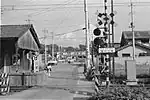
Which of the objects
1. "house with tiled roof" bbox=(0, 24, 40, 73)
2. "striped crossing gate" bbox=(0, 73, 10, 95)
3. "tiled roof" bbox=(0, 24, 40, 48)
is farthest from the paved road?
"tiled roof" bbox=(0, 24, 40, 48)

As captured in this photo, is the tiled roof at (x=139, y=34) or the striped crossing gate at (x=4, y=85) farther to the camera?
the tiled roof at (x=139, y=34)

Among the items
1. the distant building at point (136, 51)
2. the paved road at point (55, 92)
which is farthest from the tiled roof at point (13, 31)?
the distant building at point (136, 51)

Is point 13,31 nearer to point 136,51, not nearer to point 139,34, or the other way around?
point 136,51

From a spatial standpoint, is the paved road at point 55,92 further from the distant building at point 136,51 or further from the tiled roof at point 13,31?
the distant building at point 136,51

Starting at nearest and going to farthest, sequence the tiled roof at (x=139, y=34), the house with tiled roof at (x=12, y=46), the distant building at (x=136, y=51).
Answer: the house with tiled roof at (x=12, y=46)
the distant building at (x=136, y=51)
the tiled roof at (x=139, y=34)

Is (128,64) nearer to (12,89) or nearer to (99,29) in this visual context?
(99,29)

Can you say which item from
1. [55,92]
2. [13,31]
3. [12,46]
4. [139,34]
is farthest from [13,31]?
[139,34]

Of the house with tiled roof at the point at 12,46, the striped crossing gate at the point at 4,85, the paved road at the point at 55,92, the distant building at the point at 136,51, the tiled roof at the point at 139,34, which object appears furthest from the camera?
the tiled roof at the point at 139,34

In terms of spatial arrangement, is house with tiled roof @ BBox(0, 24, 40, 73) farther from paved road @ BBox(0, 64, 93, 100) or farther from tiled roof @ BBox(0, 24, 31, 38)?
paved road @ BBox(0, 64, 93, 100)

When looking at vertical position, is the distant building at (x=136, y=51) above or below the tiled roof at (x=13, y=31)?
below

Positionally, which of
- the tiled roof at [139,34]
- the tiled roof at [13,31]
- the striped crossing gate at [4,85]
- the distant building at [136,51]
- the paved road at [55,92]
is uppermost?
the tiled roof at [139,34]

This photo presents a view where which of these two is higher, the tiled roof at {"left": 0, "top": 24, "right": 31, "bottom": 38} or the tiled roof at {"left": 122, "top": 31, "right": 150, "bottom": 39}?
the tiled roof at {"left": 122, "top": 31, "right": 150, "bottom": 39}

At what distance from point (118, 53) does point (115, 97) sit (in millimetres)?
41321

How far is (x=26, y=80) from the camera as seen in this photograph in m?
17.9
